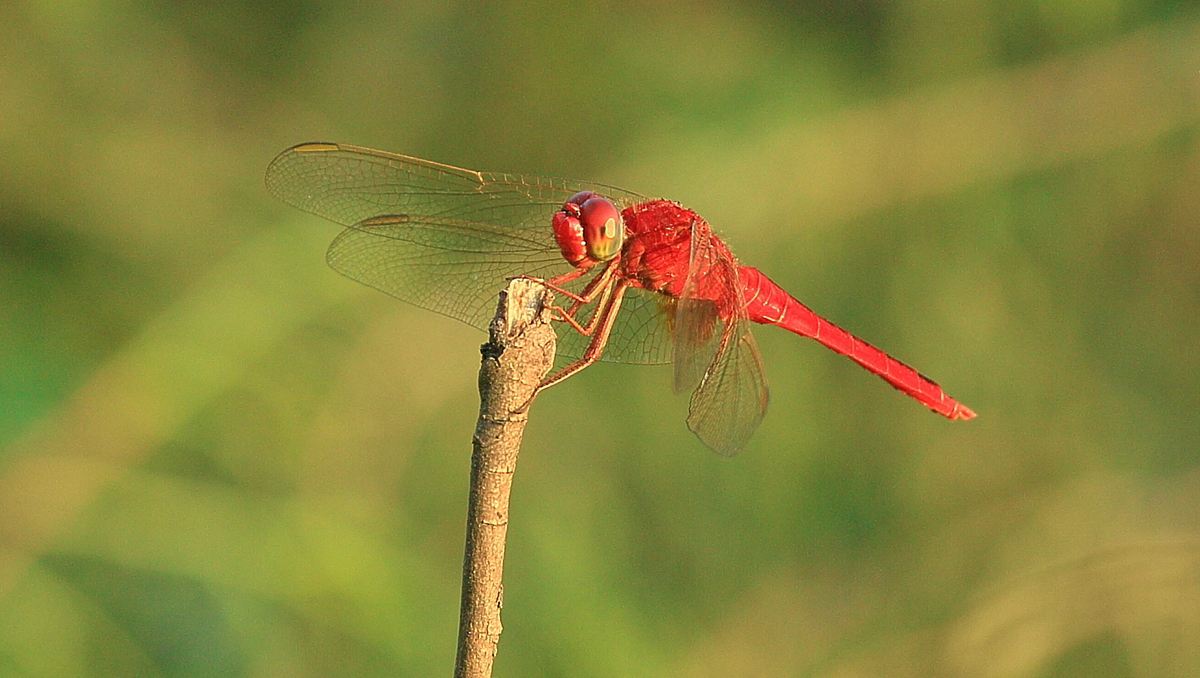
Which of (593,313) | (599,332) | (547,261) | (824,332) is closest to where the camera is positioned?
(599,332)

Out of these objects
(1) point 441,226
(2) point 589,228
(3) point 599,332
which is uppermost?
(1) point 441,226

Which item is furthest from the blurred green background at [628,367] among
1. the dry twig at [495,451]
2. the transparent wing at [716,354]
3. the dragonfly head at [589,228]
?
the dry twig at [495,451]

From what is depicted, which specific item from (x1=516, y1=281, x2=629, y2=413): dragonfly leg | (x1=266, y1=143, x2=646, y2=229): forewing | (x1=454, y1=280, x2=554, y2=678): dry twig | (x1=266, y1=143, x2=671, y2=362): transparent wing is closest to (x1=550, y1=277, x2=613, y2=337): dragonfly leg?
(x1=516, y1=281, x2=629, y2=413): dragonfly leg

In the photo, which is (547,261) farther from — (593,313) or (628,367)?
(628,367)

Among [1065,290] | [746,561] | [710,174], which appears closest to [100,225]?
[710,174]

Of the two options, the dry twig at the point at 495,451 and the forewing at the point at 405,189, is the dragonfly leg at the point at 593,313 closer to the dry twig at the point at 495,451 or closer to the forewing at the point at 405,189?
the forewing at the point at 405,189

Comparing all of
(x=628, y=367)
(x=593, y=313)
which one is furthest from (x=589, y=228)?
(x=628, y=367)

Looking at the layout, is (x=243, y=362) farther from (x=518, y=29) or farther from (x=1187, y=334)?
(x=1187, y=334)
